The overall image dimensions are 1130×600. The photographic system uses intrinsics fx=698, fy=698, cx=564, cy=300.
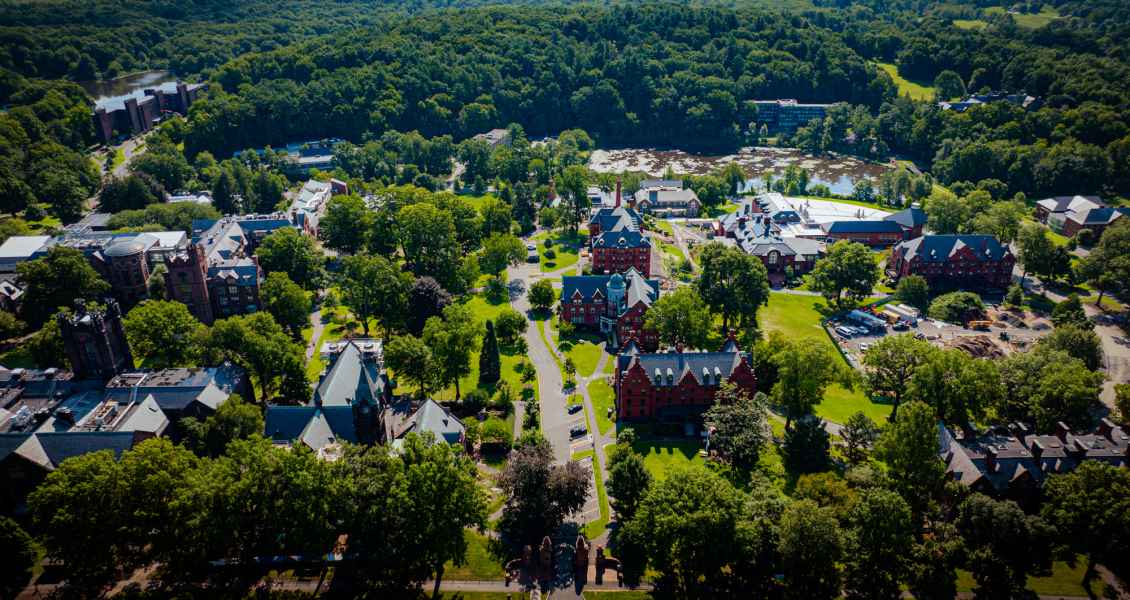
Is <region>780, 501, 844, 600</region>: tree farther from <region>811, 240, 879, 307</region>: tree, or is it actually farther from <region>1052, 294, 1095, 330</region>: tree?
<region>1052, 294, 1095, 330</region>: tree

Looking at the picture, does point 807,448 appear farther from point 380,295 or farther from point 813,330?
point 380,295

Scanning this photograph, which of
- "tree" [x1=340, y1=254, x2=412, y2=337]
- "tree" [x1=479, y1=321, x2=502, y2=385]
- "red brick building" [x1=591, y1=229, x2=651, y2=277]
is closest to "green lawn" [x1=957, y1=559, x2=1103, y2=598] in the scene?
"tree" [x1=479, y1=321, x2=502, y2=385]

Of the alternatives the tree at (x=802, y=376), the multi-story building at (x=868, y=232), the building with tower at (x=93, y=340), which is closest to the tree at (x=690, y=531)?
the tree at (x=802, y=376)

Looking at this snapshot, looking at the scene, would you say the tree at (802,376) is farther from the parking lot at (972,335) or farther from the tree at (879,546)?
the parking lot at (972,335)

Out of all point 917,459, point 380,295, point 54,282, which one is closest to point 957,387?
point 917,459

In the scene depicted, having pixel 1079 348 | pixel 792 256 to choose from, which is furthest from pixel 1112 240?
pixel 792 256
